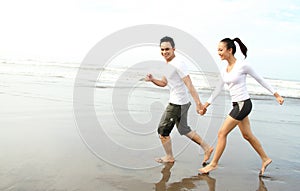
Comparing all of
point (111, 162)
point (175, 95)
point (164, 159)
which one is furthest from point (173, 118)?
point (111, 162)

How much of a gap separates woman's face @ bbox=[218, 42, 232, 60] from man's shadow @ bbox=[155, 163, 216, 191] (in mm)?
1561

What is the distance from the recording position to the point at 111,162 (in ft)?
14.3

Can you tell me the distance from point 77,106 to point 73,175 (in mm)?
5056

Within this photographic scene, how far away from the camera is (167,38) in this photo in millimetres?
4402

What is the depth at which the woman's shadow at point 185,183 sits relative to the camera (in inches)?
142

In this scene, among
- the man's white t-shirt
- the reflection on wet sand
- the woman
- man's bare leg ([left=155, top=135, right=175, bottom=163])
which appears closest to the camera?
the reflection on wet sand

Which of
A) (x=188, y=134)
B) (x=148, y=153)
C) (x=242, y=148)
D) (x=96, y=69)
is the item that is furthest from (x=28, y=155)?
(x=96, y=69)

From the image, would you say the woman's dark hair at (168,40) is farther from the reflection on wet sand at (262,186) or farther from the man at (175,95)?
the reflection on wet sand at (262,186)

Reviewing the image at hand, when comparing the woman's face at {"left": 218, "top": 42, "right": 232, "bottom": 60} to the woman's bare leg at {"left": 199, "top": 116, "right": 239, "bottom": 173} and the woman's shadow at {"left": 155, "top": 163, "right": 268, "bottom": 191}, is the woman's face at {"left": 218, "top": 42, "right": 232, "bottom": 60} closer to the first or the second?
the woman's bare leg at {"left": 199, "top": 116, "right": 239, "bottom": 173}

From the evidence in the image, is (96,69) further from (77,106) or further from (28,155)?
(28,155)

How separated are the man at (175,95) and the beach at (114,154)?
1.29 ft

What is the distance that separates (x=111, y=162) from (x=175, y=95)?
128 centimetres

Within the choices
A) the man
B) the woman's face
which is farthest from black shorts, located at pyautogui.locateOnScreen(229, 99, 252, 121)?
the woman's face

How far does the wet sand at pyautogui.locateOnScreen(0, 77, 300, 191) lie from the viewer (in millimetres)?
3564
